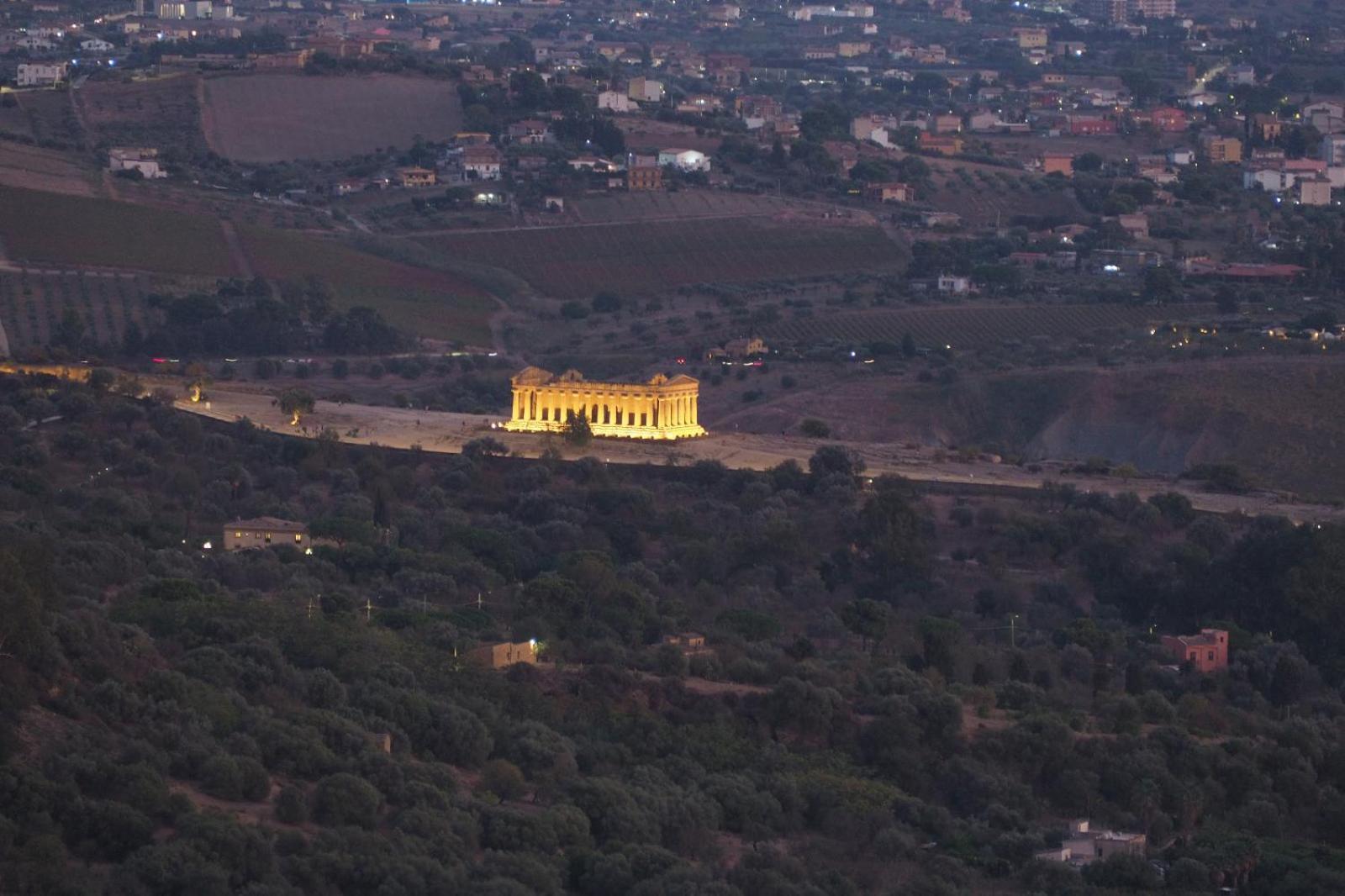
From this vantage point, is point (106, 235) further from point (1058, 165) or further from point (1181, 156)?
point (1181, 156)

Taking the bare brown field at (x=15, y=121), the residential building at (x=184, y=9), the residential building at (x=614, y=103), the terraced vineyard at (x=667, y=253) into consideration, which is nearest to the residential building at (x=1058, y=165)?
the residential building at (x=614, y=103)

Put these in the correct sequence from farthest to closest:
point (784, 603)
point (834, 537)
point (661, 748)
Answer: point (834, 537) → point (784, 603) → point (661, 748)

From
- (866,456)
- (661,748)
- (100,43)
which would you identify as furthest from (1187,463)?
(100,43)

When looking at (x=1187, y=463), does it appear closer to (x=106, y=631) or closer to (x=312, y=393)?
(x=312, y=393)

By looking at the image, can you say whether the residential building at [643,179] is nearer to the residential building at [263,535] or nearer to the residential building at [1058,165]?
the residential building at [1058,165]

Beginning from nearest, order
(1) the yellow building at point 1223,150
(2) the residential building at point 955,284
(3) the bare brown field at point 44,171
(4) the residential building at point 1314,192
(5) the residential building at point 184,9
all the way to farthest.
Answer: (3) the bare brown field at point 44,171
(2) the residential building at point 955,284
(4) the residential building at point 1314,192
(1) the yellow building at point 1223,150
(5) the residential building at point 184,9
